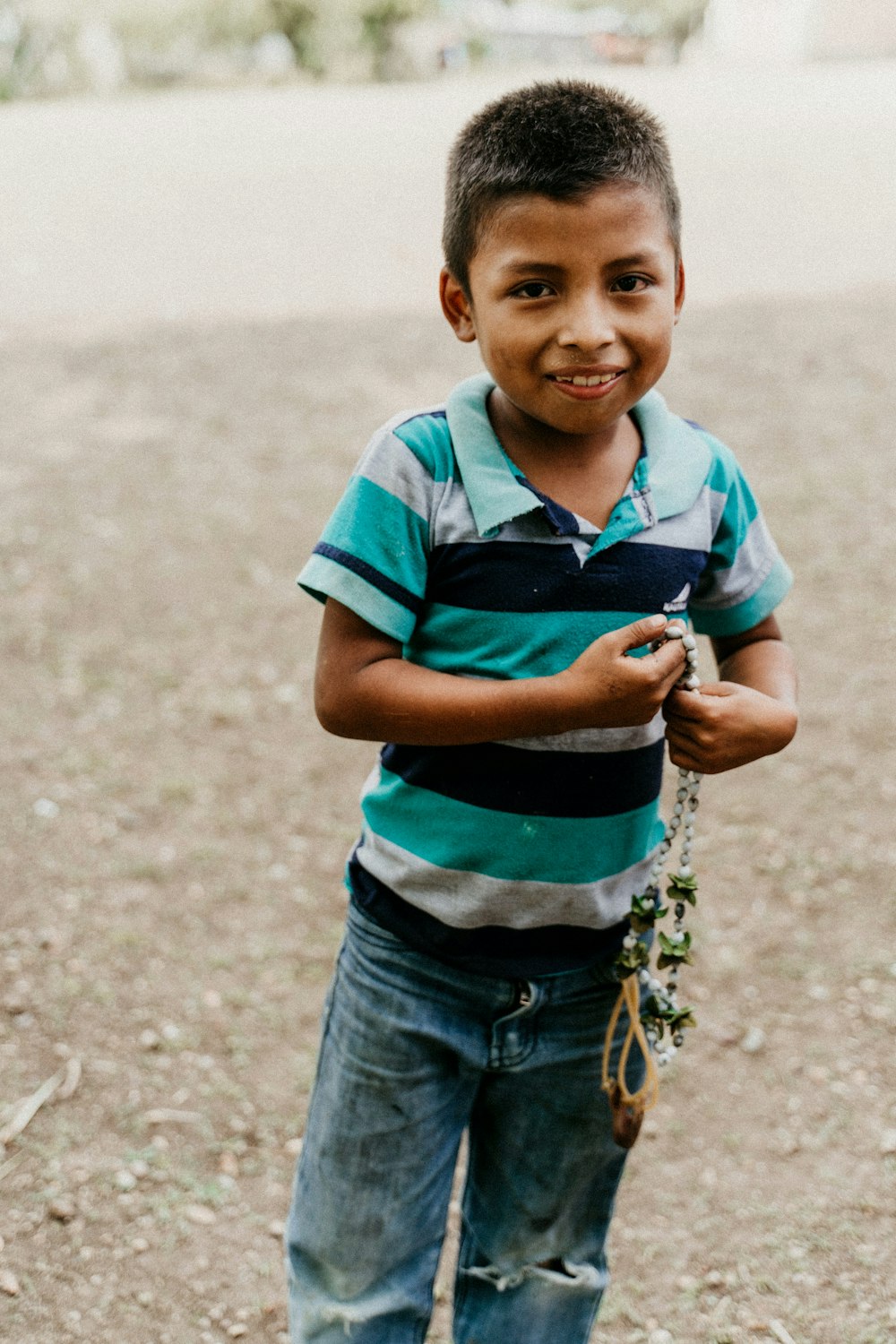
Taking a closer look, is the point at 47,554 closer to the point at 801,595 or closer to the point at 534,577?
the point at 801,595

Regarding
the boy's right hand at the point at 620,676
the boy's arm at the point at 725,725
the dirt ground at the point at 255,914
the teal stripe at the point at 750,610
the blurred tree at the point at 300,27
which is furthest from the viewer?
the blurred tree at the point at 300,27

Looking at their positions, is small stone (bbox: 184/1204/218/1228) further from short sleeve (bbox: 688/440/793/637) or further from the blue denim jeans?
short sleeve (bbox: 688/440/793/637)

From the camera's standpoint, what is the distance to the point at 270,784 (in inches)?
152

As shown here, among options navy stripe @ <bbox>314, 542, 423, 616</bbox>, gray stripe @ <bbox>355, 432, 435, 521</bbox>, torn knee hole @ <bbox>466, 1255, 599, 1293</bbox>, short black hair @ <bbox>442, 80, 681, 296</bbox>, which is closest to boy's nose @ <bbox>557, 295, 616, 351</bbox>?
short black hair @ <bbox>442, 80, 681, 296</bbox>

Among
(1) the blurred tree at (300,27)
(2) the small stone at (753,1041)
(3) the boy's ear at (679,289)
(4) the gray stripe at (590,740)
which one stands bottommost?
(2) the small stone at (753,1041)

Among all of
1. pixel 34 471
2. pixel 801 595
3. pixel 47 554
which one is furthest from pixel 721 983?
pixel 34 471

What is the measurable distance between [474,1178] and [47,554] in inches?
151

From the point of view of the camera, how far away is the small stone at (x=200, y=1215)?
2504 mm

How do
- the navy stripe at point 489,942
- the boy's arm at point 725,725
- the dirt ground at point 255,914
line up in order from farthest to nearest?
the dirt ground at point 255,914 → the navy stripe at point 489,942 → the boy's arm at point 725,725

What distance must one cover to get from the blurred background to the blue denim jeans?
63 cm

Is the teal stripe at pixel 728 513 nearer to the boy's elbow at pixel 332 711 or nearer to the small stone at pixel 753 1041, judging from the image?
the boy's elbow at pixel 332 711

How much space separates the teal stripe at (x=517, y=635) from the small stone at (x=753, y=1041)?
174 centimetres

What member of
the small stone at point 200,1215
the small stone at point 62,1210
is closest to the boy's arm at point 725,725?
the small stone at point 200,1215

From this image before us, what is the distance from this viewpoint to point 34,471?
581cm
